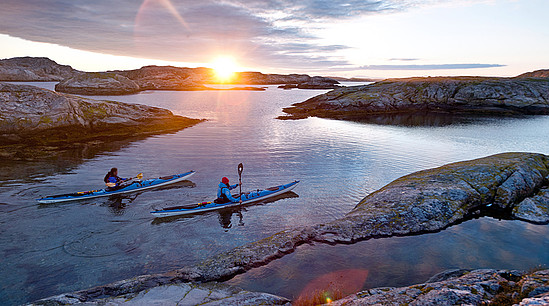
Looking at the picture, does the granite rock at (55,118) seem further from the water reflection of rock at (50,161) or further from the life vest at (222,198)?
the life vest at (222,198)

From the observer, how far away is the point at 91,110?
129 ft

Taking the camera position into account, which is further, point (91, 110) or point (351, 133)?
point (351, 133)

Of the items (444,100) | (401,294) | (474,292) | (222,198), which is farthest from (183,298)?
(444,100)

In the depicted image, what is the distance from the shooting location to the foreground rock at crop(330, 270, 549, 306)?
6953 millimetres

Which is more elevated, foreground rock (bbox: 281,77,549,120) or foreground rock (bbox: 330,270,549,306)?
foreground rock (bbox: 281,77,549,120)

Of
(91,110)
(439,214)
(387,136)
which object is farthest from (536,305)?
(91,110)

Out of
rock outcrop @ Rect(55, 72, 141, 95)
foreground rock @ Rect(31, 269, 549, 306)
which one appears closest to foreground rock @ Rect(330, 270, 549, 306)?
foreground rock @ Rect(31, 269, 549, 306)

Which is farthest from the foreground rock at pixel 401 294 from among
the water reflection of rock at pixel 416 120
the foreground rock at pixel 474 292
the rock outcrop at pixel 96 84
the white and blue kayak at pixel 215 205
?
the rock outcrop at pixel 96 84

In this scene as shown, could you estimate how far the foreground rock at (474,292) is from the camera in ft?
22.8

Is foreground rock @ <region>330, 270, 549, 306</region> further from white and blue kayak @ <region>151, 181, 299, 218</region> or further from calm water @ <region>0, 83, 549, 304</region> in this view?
white and blue kayak @ <region>151, 181, 299, 218</region>

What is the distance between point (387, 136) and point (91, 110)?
4203 cm

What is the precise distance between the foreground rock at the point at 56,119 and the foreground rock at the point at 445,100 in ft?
119

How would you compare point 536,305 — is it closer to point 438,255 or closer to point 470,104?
point 438,255

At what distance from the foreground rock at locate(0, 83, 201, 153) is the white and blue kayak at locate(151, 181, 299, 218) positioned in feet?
83.1
